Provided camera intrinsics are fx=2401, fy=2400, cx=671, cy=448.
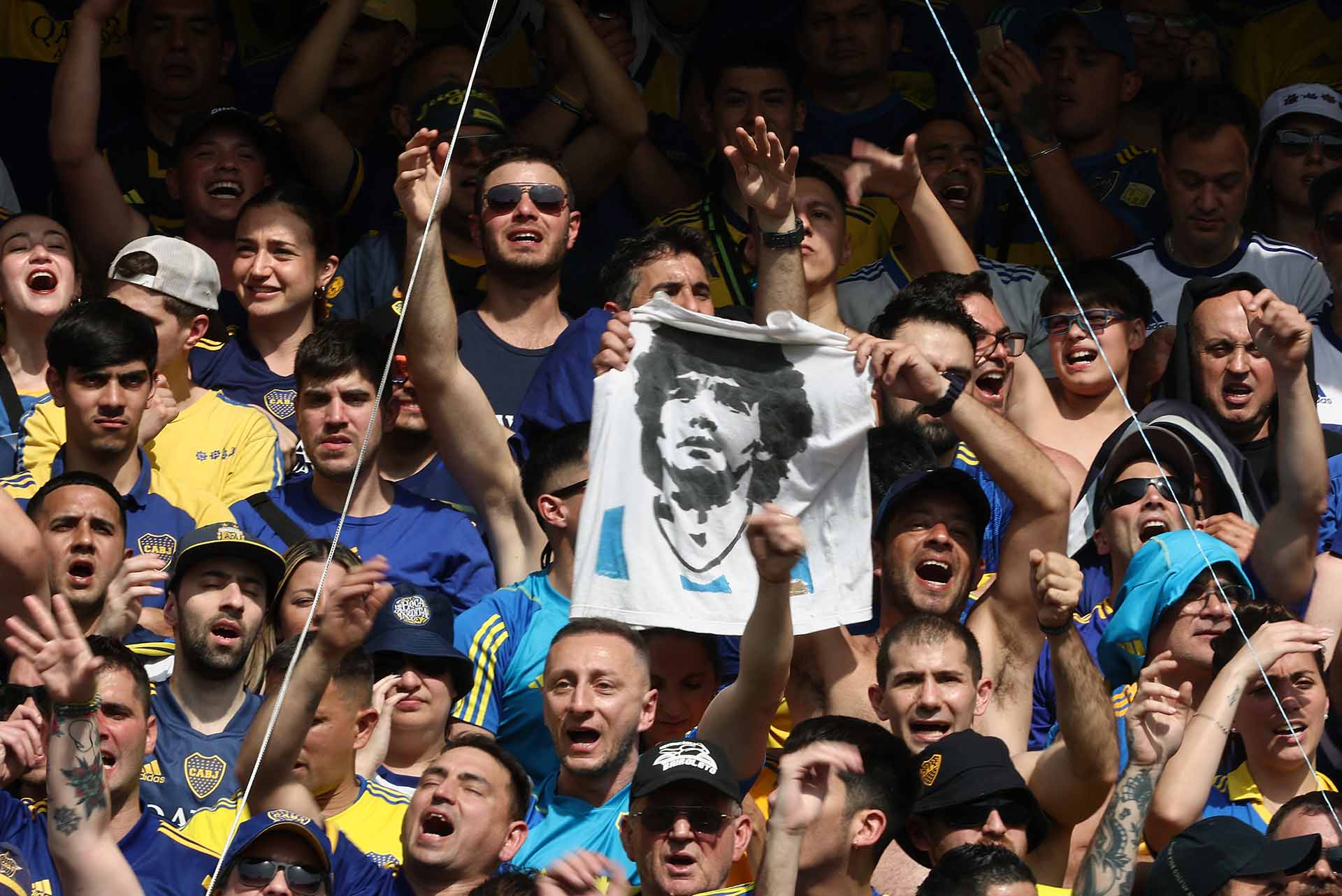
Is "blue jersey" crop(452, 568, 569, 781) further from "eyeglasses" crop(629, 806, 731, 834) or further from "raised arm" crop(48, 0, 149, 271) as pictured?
"raised arm" crop(48, 0, 149, 271)

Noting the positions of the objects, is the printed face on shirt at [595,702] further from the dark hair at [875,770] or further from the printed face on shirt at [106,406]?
the printed face on shirt at [106,406]

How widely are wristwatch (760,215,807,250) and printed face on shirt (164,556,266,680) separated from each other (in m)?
1.96

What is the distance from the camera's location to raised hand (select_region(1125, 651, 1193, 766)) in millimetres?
6238

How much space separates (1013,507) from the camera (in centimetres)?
755

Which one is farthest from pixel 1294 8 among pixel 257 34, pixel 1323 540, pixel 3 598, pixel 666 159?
pixel 3 598

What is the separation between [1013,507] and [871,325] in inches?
47.3

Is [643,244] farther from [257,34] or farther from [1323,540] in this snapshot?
[257,34]

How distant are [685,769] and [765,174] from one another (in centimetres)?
240

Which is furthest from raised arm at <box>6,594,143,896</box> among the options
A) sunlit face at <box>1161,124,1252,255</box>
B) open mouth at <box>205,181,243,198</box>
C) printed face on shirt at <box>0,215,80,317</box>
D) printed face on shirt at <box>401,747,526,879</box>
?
sunlit face at <box>1161,124,1252,255</box>

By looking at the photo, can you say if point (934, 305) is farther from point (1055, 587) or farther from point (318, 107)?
point (318, 107)

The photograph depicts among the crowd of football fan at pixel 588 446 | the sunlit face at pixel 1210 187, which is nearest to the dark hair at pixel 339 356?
the crowd of football fan at pixel 588 446

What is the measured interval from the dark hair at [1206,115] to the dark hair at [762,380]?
275cm

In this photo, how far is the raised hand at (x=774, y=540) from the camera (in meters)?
6.15

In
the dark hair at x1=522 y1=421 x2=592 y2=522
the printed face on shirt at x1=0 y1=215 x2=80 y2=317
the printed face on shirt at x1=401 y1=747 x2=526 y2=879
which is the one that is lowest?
the printed face on shirt at x1=401 y1=747 x2=526 y2=879
